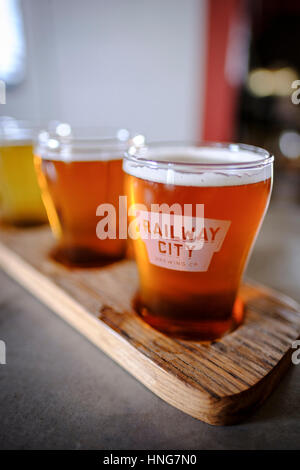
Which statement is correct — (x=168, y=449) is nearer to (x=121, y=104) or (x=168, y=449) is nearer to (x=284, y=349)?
(x=284, y=349)

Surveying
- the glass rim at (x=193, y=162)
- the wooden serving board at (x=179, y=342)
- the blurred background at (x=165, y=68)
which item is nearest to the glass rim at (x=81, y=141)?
the glass rim at (x=193, y=162)

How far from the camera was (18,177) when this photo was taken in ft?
3.13

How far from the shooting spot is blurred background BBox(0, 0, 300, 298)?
3020 millimetres

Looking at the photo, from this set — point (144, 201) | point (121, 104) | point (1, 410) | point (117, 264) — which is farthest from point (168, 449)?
point (121, 104)

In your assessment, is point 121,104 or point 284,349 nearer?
point 284,349

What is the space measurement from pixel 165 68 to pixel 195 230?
3521mm

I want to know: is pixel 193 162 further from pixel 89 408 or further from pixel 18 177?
pixel 18 177

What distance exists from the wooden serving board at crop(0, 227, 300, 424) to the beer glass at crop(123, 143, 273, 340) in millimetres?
39

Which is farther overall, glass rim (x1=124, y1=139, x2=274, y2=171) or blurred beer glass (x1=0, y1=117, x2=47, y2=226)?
blurred beer glass (x1=0, y1=117, x2=47, y2=226)

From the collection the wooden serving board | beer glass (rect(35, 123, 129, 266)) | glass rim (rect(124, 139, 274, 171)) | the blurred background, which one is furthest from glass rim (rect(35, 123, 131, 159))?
the blurred background

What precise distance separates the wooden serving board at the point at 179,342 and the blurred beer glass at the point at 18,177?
24 cm

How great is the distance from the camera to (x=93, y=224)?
2.61ft

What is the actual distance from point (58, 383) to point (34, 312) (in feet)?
→ 0.70

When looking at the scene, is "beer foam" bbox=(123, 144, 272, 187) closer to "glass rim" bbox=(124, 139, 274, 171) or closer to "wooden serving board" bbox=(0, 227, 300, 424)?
"glass rim" bbox=(124, 139, 274, 171)
